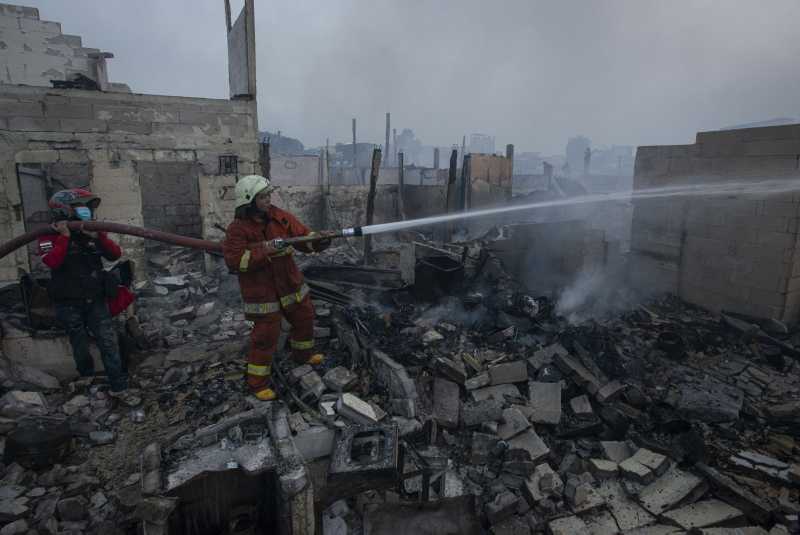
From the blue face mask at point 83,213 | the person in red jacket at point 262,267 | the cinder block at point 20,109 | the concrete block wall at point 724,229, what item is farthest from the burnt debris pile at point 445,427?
the cinder block at point 20,109

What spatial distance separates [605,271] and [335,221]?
958 cm

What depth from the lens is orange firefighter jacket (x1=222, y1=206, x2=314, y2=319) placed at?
4535 millimetres

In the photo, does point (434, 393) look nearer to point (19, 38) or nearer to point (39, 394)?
point (39, 394)

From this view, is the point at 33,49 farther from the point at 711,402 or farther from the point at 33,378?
the point at 711,402

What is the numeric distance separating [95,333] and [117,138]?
5482mm

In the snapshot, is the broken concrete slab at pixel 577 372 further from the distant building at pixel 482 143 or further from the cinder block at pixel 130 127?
the distant building at pixel 482 143

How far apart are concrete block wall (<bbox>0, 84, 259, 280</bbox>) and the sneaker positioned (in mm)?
5098

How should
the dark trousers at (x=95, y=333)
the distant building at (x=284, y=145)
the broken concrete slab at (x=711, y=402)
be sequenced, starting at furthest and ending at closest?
the distant building at (x=284, y=145)
the dark trousers at (x=95, y=333)
the broken concrete slab at (x=711, y=402)

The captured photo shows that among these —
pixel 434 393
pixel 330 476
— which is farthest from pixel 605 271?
pixel 330 476

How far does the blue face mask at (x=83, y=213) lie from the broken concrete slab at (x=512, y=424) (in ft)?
15.8

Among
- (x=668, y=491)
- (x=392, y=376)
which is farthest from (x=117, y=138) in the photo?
(x=668, y=491)

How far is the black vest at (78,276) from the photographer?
4652mm

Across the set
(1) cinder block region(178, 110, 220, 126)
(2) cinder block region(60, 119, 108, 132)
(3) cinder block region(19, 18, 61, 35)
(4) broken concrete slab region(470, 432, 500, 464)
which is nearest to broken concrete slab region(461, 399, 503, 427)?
(4) broken concrete slab region(470, 432, 500, 464)

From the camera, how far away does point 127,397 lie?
191 inches
